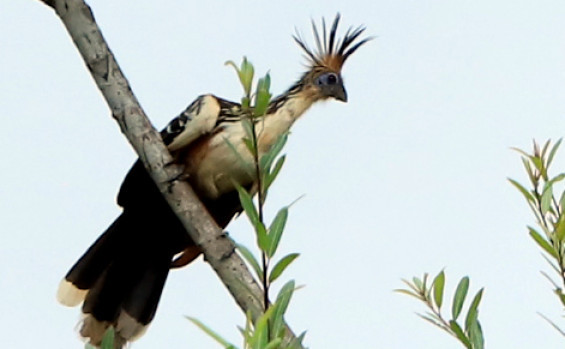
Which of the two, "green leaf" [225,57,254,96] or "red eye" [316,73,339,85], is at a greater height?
"red eye" [316,73,339,85]

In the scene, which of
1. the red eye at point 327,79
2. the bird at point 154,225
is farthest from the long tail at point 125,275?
the red eye at point 327,79

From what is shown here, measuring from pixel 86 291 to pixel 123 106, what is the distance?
160 centimetres

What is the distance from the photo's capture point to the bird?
4422mm

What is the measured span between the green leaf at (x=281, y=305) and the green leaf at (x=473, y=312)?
0.98ft

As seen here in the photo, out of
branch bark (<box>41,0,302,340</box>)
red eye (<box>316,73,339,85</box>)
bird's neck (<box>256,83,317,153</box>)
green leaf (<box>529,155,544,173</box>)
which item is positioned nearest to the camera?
green leaf (<box>529,155,544,173</box>)

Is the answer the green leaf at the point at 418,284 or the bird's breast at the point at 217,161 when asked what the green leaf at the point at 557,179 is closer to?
the green leaf at the point at 418,284

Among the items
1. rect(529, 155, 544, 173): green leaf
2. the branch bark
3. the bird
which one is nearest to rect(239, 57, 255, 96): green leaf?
rect(529, 155, 544, 173): green leaf

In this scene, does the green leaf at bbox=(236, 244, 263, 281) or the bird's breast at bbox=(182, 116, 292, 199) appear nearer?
the green leaf at bbox=(236, 244, 263, 281)

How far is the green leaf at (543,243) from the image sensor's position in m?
1.61

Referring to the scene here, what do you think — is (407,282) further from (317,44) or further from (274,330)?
(317,44)

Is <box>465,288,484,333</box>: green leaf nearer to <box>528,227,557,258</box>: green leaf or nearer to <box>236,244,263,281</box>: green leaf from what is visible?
<box>528,227,557,258</box>: green leaf

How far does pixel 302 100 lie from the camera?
15.8 ft

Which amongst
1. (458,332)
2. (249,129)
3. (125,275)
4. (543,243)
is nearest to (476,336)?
(458,332)

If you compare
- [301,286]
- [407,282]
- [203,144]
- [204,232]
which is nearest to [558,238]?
[407,282]
